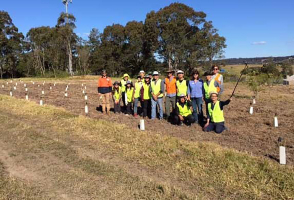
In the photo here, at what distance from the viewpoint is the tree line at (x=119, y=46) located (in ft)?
149

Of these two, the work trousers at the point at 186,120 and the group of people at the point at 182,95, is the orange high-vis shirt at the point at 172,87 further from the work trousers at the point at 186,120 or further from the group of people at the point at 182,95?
the work trousers at the point at 186,120

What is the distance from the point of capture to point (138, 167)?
18.5ft

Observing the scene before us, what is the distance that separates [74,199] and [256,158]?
12.5 ft

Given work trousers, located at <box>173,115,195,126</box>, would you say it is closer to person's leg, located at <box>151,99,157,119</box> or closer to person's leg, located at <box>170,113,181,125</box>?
person's leg, located at <box>170,113,181,125</box>

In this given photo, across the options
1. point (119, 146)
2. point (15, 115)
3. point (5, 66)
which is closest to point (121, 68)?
point (5, 66)

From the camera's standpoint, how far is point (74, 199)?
4.35 metres

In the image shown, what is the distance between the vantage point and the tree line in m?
45.4

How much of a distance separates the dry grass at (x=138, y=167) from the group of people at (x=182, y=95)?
183 cm

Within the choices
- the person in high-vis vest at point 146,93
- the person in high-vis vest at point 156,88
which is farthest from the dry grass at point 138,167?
the person in high-vis vest at point 146,93

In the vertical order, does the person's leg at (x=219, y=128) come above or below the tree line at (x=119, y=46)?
below

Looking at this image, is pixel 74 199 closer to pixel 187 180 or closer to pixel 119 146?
pixel 187 180

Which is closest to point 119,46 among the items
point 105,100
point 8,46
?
point 8,46

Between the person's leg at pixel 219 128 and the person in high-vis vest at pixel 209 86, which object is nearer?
the person's leg at pixel 219 128

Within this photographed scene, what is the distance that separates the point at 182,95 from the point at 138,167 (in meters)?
4.12
